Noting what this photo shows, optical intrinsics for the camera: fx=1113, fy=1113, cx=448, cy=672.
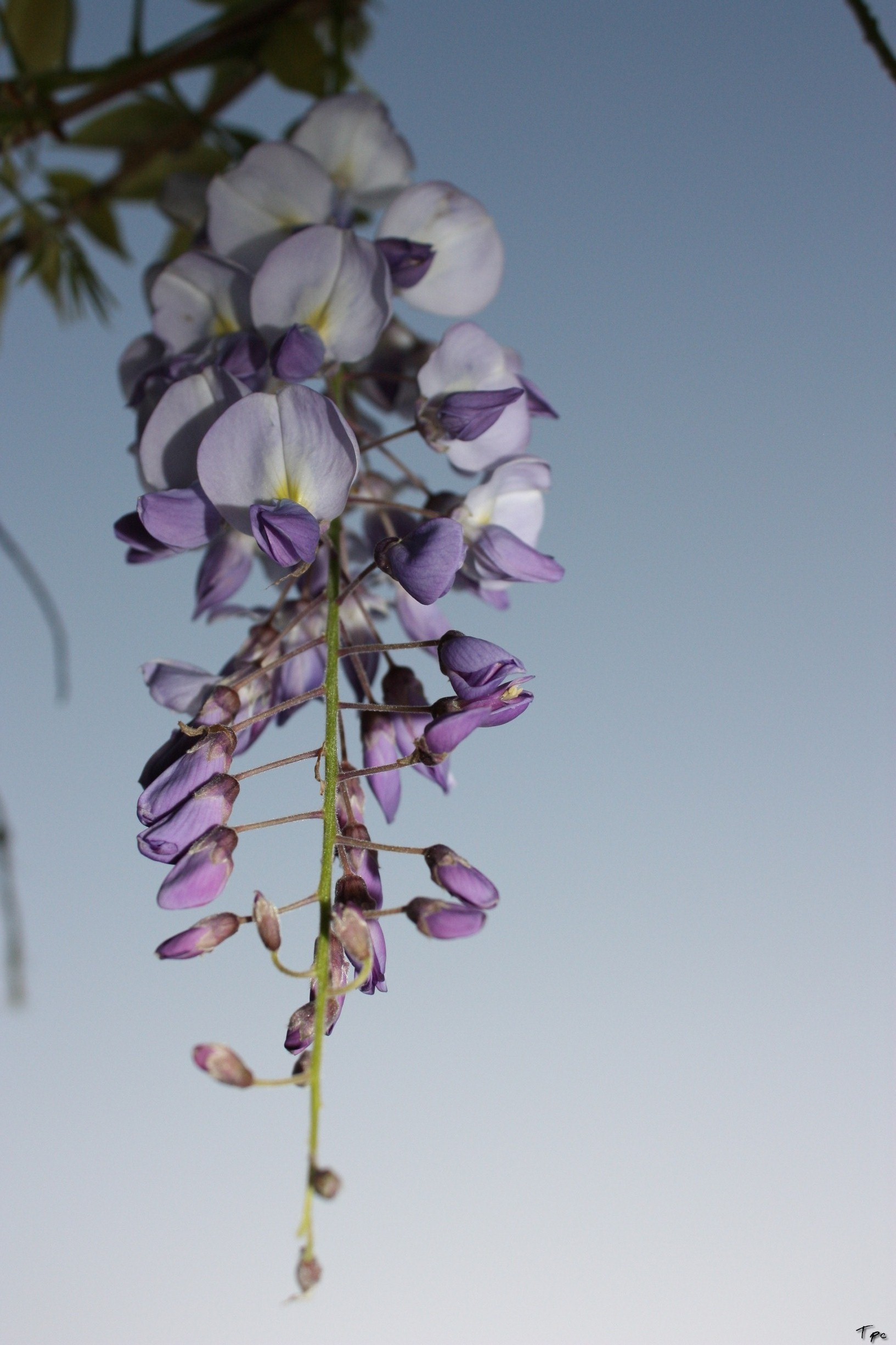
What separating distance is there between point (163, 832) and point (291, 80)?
0.92 m

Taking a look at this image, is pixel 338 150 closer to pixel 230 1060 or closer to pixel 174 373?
pixel 174 373

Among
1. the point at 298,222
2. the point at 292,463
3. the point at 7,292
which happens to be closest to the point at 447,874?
the point at 292,463

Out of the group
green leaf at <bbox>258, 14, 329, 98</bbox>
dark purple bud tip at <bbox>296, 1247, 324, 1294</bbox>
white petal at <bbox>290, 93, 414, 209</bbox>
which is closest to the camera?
dark purple bud tip at <bbox>296, 1247, 324, 1294</bbox>

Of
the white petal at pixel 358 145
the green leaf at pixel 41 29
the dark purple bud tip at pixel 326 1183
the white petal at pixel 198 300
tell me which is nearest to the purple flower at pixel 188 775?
the dark purple bud tip at pixel 326 1183

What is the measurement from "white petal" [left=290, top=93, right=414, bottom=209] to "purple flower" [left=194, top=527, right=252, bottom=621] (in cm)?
35

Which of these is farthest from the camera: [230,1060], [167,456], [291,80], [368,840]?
[291,80]

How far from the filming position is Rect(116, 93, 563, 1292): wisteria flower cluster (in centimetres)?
58

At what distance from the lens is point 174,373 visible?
2.45ft

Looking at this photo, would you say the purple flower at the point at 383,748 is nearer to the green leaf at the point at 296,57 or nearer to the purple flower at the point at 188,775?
the purple flower at the point at 188,775

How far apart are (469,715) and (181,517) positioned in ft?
0.76

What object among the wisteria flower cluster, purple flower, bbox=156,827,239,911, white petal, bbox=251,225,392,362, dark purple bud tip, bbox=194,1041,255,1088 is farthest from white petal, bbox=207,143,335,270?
dark purple bud tip, bbox=194,1041,255,1088

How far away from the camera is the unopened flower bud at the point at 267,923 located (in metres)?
0.52

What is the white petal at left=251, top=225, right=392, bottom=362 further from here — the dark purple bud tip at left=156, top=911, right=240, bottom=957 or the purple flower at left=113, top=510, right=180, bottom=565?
the dark purple bud tip at left=156, top=911, right=240, bottom=957

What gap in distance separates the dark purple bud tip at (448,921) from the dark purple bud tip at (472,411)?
345 millimetres
